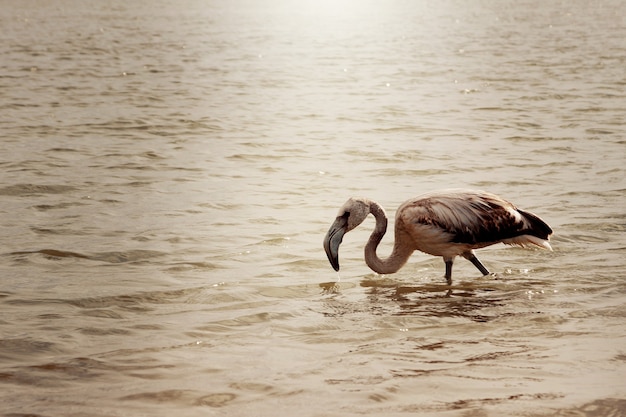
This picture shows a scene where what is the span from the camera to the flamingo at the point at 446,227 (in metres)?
9.99

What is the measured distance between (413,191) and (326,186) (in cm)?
143

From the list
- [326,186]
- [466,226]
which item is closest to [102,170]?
[326,186]

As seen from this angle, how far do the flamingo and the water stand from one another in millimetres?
346

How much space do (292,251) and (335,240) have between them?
5.63ft

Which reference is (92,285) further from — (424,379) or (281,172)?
(281,172)

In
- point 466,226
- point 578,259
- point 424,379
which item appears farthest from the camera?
point 578,259

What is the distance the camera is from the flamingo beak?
994 cm

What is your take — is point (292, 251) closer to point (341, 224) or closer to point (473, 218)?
point (341, 224)

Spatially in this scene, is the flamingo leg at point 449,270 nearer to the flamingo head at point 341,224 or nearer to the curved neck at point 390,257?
the curved neck at point 390,257

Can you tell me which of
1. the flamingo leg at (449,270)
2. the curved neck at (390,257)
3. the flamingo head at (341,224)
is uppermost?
the flamingo head at (341,224)

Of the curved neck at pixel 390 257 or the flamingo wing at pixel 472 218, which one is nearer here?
the flamingo wing at pixel 472 218

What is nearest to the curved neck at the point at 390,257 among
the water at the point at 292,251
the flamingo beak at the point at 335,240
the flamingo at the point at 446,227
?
the flamingo at the point at 446,227

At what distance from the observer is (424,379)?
713 cm

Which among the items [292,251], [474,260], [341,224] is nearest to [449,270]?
[474,260]
